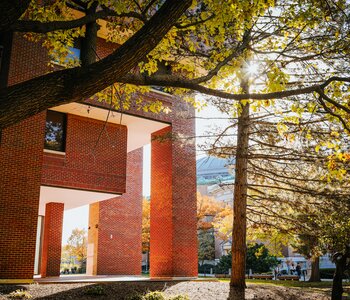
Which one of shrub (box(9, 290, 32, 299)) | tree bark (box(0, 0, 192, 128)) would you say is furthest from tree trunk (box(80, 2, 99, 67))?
shrub (box(9, 290, 32, 299))

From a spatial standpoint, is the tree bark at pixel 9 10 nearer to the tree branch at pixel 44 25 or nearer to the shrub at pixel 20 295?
the tree branch at pixel 44 25

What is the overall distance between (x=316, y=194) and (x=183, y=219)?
27.0ft

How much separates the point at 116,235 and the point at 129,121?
8.31 m

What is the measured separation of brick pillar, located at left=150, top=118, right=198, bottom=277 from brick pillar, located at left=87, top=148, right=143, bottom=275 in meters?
5.03

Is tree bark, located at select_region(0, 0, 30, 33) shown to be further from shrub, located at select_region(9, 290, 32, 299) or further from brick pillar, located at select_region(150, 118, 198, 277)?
brick pillar, located at select_region(150, 118, 198, 277)

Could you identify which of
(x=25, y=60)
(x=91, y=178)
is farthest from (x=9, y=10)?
(x=91, y=178)

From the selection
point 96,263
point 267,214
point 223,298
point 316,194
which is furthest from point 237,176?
point 96,263

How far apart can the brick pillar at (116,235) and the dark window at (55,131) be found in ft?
24.9

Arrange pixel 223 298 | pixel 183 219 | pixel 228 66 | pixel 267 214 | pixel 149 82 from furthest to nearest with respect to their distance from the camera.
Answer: pixel 183 219 → pixel 267 214 → pixel 223 298 → pixel 228 66 → pixel 149 82

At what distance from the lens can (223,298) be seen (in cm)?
1085

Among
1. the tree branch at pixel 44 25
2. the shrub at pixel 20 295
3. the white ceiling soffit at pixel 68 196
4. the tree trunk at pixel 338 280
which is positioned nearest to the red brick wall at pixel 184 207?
the white ceiling soffit at pixel 68 196

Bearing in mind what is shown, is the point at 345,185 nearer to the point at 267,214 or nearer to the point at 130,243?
the point at 267,214

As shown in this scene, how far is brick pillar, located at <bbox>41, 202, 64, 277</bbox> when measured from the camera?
19828 mm

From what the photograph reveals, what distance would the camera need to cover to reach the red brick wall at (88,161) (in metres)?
15.8
